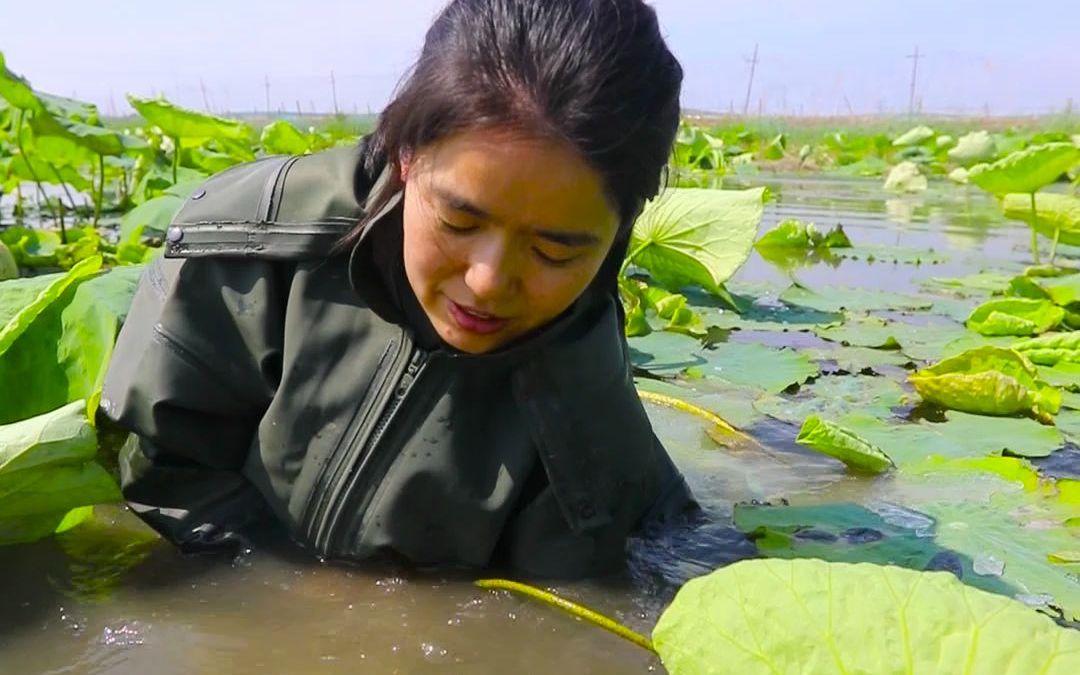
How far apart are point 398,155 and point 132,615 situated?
0.60 meters

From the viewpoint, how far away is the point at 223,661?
1.12 m

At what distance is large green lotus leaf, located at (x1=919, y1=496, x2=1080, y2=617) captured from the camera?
1.30m

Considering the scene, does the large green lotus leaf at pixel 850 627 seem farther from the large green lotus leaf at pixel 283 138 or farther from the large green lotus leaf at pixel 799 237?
the large green lotus leaf at pixel 283 138

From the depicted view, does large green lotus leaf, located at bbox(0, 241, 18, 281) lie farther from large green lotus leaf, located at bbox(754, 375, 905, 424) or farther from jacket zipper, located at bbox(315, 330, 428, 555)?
large green lotus leaf, located at bbox(754, 375, 905, 424)

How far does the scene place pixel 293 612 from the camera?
4.09 ft

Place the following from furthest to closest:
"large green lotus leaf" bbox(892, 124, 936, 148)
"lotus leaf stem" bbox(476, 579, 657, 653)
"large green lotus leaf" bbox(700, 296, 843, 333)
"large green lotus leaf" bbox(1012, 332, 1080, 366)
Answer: "large green lotus leaf" bbox(892, 124, 936, 148) → "large green lotus leaf" bbox(700, 296, 843, 333) → "large green lotus leaf" bbox(1012, 332, 1080, 366) → "lotus leaf stem" bbox(476, 579, 657, 653)

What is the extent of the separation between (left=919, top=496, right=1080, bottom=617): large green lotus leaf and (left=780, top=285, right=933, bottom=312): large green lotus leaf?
4.73 feet

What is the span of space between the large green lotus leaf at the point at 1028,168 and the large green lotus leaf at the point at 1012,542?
1713 millimetres

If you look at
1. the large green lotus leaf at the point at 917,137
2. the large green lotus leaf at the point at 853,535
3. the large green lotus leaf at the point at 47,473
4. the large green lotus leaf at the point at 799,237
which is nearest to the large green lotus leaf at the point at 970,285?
the large green lotus leaf at the point at 799,237

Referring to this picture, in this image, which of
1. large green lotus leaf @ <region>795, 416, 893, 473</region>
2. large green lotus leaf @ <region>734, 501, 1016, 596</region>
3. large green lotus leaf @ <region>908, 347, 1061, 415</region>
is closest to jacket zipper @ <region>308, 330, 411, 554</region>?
large green lotus leaf @ <region>734, 501, 1016, 596</region>

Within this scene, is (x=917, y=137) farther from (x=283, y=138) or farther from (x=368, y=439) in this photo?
(x=368, y=439)

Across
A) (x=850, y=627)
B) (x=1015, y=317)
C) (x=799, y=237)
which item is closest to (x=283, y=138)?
(x=799, y=237)

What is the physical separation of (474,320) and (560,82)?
287 mm

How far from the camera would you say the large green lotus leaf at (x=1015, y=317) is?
2.68 m
